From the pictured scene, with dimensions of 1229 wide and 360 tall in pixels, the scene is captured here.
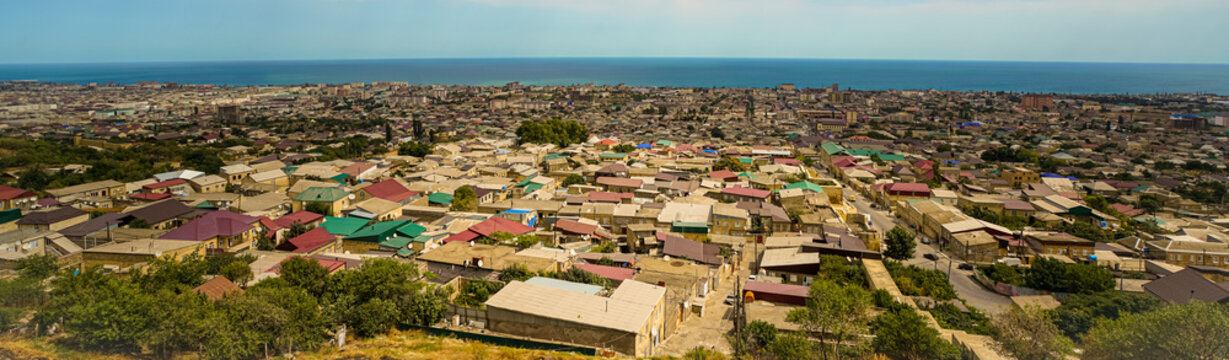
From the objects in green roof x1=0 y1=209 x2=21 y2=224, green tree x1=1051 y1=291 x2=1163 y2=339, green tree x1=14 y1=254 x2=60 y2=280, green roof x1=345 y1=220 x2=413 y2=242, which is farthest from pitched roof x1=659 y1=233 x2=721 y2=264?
green roof x1=0 y1=209 x2=21 y2=224

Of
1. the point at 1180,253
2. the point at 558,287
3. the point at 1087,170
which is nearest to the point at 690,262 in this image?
the point at 558,287

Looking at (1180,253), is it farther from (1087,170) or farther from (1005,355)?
(1087,170)

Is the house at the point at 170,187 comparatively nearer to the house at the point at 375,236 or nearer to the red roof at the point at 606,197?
the house at the point at 375,236

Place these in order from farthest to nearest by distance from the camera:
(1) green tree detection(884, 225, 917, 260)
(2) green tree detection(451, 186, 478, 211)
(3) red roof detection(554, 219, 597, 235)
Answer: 1. (2) green tree detection(451, 186, 478, 211)
2. (3) red roof detection(554, 219, 597, 235)
3. (1) green tree detection(884, 225, 917, 260)

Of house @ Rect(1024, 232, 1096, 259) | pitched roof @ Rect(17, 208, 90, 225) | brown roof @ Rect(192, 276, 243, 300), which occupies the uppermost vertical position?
pitched roof @ Rect(17, 208, 90, 225)

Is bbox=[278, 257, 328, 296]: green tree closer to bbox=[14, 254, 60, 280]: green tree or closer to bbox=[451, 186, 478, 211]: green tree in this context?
bbox=[14, 254, 60, 280]: green tree

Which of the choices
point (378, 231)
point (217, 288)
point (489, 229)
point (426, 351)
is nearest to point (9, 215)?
point (378, 231)

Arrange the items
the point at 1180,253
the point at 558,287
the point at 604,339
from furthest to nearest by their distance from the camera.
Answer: the point at 1180,253
the point at 558,287
the point at 604,339
